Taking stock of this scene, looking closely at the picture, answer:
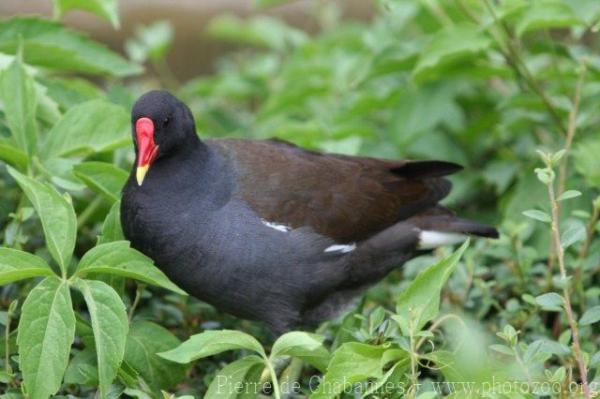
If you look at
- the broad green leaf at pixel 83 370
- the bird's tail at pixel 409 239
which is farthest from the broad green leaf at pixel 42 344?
the bird's tail at pixel 409 239

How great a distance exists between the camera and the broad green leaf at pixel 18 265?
2.89m

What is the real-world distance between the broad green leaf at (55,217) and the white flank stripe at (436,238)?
158 cm

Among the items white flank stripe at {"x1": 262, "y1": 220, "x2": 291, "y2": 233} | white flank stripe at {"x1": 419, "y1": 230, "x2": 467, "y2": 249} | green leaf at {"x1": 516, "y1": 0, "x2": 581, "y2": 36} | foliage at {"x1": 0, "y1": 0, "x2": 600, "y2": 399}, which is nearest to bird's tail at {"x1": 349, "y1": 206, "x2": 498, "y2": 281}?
white flank stripe at {"x1": 419, "y1": 230, "x2": 467, "y2": 249}

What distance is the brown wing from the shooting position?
3711mm

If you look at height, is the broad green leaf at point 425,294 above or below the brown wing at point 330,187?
above

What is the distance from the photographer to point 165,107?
352 cm

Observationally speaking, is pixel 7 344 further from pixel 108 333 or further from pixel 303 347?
pixel 303 347

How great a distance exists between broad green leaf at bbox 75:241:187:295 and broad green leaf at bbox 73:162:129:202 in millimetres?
588

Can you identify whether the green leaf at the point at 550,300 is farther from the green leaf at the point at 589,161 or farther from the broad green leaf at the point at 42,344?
the broad green leaf at the point at 42,344

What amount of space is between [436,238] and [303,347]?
1.29 metres

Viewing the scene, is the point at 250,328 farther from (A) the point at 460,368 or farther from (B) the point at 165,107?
(A) the point at 460,368

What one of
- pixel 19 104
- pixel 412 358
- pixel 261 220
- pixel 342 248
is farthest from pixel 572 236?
pixel 19 104

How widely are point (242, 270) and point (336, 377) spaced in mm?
765

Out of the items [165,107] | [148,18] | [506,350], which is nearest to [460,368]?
[506,350]
